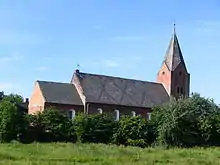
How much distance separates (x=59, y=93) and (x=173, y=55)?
24.2m

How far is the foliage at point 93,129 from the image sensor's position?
5644cm

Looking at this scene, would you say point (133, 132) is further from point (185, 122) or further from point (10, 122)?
point (10, 122)

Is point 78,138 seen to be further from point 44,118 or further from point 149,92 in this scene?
point 149,92

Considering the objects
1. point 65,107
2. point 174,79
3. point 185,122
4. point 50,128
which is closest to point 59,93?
point 65,107

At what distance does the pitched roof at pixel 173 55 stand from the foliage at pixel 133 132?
1212 inches

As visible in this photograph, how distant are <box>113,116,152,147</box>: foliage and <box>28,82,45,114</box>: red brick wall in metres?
17.8

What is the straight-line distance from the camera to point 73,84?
7725cm

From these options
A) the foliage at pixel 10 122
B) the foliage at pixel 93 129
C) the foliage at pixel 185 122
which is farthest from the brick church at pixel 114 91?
the foliage at pixel 185 122

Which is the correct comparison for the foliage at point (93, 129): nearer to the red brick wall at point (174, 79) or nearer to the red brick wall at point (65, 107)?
the red brick wall at point (65, 107)

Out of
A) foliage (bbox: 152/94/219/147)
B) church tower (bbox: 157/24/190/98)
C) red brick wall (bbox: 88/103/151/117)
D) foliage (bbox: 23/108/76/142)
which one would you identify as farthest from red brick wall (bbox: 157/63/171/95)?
foliage (bbox: 23/108/76/142)

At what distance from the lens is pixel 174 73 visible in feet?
285

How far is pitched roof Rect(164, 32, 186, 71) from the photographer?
3433 inches

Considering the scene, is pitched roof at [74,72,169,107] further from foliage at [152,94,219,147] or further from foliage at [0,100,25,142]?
foliage at [0,100,25,142]

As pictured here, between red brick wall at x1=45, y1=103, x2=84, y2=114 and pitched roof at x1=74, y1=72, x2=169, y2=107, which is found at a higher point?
pitched roof at x1=74, y1=72, x2=169, y2=107
